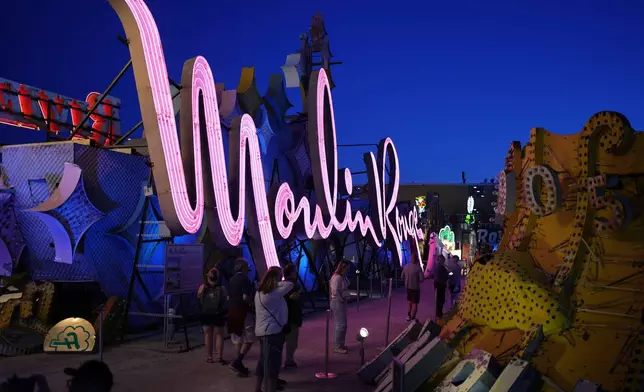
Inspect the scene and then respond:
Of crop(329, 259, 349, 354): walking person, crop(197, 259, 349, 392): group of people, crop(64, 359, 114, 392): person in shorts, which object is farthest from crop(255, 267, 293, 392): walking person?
crop(64, 359, 114, 392): person in shorts

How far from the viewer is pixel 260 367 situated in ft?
26.3

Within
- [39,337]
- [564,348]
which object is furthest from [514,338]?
[39,337]

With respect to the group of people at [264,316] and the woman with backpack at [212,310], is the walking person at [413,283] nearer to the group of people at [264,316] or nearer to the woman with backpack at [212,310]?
the group of people at [264,316]

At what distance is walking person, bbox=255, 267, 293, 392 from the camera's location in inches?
302

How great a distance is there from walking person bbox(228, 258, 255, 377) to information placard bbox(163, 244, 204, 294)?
6.56 ft

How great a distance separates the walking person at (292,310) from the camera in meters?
9.32

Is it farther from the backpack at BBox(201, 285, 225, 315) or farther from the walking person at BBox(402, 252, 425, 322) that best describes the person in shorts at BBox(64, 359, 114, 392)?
the walking person at BBox(402, 252, 425, 322)

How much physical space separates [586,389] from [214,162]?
8.34m

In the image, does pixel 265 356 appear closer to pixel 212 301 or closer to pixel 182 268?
pixel 212 301

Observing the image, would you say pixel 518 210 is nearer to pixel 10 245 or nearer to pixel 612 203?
pixel 612 203

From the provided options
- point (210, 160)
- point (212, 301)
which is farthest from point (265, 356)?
point (210, 160)

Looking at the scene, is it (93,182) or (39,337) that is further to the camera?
(93,182)

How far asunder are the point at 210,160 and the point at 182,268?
7.41 ft

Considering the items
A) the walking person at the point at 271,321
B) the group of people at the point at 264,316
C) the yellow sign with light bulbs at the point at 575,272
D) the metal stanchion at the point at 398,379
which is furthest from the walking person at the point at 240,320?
the metal stanchion at the point at 398,379
